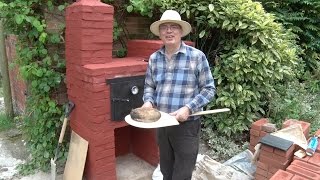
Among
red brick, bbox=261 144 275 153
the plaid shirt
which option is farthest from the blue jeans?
red brick, bbox=261 144 275 153

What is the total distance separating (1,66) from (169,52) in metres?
3.90

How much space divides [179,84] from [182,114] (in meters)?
0.28

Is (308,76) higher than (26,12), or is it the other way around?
(26,12)

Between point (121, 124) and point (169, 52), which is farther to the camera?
point (121, 124)

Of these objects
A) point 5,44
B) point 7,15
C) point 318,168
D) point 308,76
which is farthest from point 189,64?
point 308,76

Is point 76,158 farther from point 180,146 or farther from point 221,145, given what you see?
point 221,145

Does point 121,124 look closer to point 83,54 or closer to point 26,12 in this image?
point 83,54

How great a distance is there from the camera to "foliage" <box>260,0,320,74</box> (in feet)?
21.5

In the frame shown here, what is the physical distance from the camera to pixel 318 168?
8.21 feet

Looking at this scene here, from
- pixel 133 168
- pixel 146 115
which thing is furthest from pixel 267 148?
pixel 133 168

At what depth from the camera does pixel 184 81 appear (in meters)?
2.40

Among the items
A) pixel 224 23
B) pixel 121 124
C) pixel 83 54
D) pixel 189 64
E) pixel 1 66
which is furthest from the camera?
pixel 1 66

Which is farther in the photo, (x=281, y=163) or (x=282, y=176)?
(x=281, y=163)

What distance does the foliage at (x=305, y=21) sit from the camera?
654 cm
